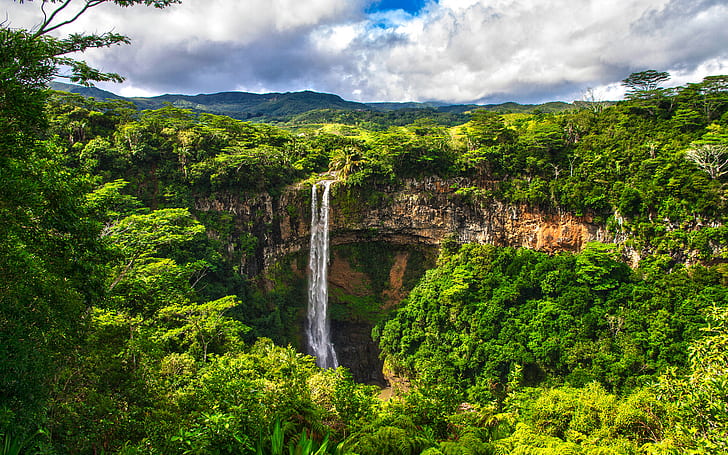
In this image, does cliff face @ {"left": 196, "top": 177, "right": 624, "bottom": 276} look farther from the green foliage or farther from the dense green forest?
the green foliage

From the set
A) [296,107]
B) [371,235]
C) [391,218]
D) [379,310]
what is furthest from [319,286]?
[296,107]

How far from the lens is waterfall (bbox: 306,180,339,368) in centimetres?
2667

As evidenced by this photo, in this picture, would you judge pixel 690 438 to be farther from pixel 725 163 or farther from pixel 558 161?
pixel 558 161

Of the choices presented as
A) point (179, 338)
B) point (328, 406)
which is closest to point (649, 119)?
point (328, 406)

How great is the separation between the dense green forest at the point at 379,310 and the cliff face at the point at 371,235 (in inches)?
27.3

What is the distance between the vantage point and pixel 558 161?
2342 cm

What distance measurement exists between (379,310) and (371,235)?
5868 millimetres

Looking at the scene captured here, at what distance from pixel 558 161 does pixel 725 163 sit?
25.8 ft

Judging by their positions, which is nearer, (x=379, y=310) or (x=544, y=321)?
(x=544, y=321)

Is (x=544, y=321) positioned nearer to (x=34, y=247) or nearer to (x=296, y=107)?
(x=34, y=247)

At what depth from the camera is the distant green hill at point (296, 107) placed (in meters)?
67.2

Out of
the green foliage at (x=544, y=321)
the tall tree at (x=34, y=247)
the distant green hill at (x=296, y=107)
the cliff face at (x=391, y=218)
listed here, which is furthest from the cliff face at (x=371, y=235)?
the distant green hill at (x=296, y=107)

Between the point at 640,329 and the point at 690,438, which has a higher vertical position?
the point at 690,438

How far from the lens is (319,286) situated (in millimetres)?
27422
